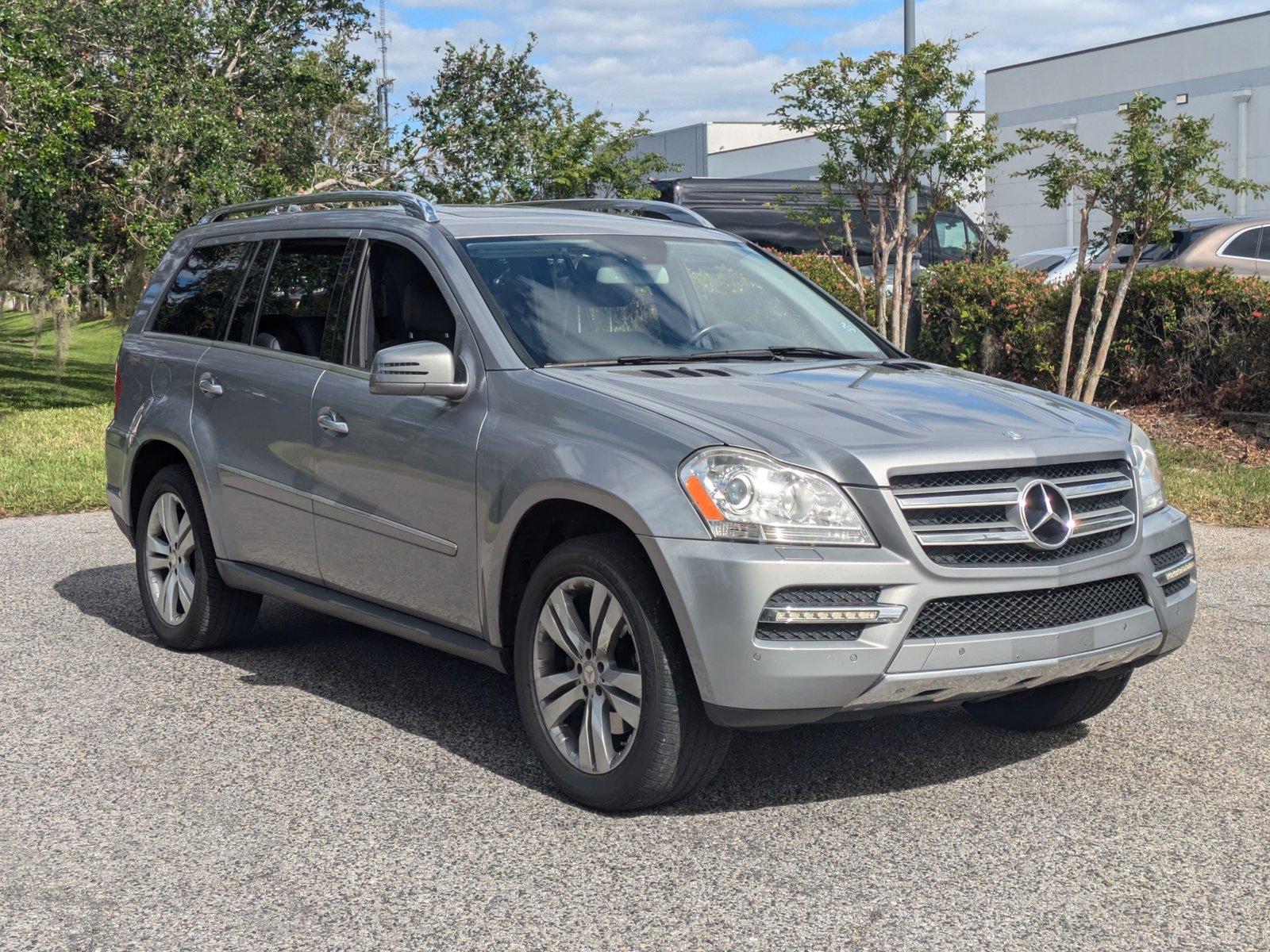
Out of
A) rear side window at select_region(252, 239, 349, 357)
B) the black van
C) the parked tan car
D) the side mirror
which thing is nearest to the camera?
the side mirror

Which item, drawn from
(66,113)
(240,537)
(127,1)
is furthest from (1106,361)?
(127,1)

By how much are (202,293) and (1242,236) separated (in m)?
12.1

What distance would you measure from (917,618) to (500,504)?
54.5 inches

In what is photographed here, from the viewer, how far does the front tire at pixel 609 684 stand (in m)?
4.34

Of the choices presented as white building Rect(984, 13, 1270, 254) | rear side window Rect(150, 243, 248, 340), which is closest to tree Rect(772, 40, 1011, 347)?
rear side window Rect(150, 243, 248, 340)

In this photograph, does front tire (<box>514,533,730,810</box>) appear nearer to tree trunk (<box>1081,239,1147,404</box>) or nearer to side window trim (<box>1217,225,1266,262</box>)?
tree trunk (<box>1081,239,1147,404</box>)

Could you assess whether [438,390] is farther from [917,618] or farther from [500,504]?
[917,618]

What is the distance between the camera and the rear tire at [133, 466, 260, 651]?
6.61 metres

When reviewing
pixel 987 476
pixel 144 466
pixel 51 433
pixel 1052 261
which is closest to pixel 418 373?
pixel 987 476

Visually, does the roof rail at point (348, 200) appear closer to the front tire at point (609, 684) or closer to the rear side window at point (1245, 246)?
the front tire at point (609, 684)

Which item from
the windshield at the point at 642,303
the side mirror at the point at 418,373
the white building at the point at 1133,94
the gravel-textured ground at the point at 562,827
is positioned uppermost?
the white building at the point at 1133,94

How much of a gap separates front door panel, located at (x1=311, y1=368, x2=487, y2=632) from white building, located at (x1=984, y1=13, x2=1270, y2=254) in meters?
28.2

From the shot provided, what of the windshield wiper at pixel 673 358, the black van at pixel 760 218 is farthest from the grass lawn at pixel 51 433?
the black van at pixel 760 218

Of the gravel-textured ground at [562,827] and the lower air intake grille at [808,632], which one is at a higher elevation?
the lower air intake grille at [808,632]
